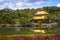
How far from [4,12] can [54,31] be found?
27.9 inches

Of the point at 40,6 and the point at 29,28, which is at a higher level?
the point at 40,6

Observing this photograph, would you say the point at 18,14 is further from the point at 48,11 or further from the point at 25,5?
the point at 48,11

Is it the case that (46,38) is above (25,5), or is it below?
below

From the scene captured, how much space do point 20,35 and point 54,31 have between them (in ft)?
1.47

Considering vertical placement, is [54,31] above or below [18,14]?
below

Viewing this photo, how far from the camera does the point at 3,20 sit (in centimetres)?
271

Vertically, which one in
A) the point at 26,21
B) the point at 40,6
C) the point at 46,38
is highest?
the point at 40,6

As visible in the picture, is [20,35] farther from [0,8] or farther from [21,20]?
[0,8]

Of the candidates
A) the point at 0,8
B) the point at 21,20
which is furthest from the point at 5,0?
the point at 21,20

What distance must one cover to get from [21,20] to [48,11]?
0.38 metres

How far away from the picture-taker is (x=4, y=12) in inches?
108

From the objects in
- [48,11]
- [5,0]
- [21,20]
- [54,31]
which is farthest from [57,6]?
[5,0]

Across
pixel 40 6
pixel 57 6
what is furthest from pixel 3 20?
pixel 57 6

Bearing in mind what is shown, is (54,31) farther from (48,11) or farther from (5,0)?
(5,0)
